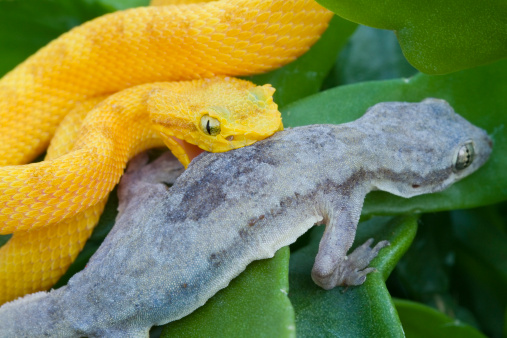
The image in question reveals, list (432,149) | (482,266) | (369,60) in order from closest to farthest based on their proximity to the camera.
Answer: (432,149) → (482,266) → (369,60)

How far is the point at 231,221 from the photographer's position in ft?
4.99

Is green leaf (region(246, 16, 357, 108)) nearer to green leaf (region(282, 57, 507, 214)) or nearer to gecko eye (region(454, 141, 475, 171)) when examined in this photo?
→ green leaf (region(282, 57, 507, 214))

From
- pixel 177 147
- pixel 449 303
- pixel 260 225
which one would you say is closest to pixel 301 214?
A: pixel 260 225

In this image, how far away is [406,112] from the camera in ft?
6.04

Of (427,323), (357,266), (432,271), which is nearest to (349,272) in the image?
(357,266)

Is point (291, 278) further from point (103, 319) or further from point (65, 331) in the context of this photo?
point (65, 331)

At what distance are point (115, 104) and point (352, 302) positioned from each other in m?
1.10

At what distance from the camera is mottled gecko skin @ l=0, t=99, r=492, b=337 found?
4.94 ft

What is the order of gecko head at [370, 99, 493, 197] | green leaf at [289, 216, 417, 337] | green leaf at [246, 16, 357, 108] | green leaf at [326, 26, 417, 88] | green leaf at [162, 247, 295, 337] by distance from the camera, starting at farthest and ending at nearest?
green leaf at [326, 26, 417, 88], green leaf at [246, 16, 357, 108], gecko head at [370, 99, 493, 197], green leaf at [289, 216, 417, 337], green leaf at [162, 247, 295, 337]

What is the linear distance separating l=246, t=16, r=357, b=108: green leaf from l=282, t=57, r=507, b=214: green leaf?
0.13 m

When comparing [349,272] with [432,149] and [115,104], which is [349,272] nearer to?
[432,149]

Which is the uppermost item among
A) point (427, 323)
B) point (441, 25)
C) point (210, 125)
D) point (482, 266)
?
point (441, 25)

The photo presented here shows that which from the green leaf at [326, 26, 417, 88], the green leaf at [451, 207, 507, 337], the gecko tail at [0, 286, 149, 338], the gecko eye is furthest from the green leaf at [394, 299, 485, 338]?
the green leaf at [326, 26, 417, 88]

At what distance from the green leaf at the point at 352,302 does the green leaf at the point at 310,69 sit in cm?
67
